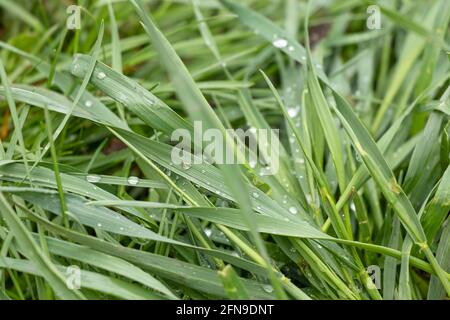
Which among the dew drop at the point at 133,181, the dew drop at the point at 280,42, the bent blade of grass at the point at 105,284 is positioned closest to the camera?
the bent blade of grass at the point at 105,284

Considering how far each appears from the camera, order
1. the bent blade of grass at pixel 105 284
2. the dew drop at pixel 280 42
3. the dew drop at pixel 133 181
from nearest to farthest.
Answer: the bent blade of grass at pixel 105 284
the dew drop at pixel 133 181
the dew drop at pixel 280 42

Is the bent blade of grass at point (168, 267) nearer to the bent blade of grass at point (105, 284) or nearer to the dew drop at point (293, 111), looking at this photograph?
the bent blade of grass at point (105, 284)

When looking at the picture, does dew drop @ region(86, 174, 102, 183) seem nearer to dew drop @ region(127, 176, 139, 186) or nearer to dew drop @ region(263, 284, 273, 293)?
dew drop @ region(127, 176, 139, 186)

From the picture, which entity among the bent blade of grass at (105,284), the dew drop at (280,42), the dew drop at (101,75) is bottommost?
the bent blade of grass at (105,284)

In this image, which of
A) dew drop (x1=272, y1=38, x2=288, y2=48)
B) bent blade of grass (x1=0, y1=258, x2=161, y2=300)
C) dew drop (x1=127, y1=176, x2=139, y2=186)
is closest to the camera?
bent blade of grass (x1=0, y1=258, x2=161, y2=300)

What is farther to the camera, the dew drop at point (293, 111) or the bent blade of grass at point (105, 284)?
the dew drop at point (293, 111)

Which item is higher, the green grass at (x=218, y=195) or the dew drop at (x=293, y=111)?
the dew drop at (x=293, y=111)

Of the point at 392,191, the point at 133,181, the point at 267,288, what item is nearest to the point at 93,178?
the point at 133,181

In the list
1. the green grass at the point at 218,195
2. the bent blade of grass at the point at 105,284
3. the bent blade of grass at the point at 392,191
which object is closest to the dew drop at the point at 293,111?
the green grass at the point at 218,195

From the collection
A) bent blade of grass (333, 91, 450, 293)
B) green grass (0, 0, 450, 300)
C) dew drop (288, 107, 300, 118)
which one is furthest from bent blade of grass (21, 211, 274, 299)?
dew drop (288, 107, 300, 118)

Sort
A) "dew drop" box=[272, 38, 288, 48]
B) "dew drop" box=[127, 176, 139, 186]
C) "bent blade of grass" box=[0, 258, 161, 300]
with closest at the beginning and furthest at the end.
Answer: "bent blade of grass" box=[0, 258, 161, 300], "dew drop" box=[127, 176, 139, 186], "dew drop" box=[272, 38, 288, 48]

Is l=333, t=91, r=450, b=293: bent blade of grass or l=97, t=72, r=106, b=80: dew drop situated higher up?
l=97, t=72, r=106, b=80: dew drop
